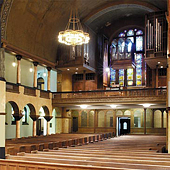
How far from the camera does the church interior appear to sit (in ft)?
59.1

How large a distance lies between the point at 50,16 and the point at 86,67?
15.8ft

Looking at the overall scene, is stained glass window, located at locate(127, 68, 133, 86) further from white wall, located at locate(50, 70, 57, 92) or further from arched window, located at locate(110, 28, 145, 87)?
white wall, located at locate(50, 70, 57, 92)

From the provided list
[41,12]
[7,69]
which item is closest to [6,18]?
[41,12]

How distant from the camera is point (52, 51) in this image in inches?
877

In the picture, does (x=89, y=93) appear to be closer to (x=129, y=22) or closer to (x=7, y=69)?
(x=7, y=69)

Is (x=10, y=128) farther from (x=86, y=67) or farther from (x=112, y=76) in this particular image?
(x=112, y=76)

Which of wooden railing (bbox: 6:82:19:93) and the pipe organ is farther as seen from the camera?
the pipe organ

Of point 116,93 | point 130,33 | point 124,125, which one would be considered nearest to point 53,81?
point 116,93

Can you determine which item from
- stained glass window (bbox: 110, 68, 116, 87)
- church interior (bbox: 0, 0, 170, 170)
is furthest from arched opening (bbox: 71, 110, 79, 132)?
stained glass window (bbox: 110, 68, 116, 87)

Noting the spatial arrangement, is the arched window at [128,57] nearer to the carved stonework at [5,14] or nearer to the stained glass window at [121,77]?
the stained glass window at [121,77]

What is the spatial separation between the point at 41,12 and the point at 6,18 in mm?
3301

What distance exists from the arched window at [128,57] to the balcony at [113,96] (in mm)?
2713

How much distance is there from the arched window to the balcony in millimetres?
2713

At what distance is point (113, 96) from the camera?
20.3m
